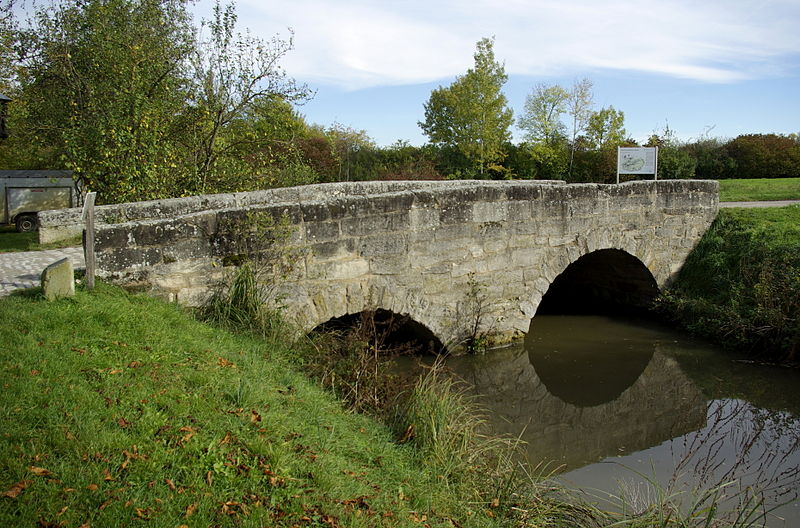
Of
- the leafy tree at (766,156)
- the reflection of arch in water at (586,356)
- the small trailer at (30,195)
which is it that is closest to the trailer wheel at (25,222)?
the small trailer at (30,195)

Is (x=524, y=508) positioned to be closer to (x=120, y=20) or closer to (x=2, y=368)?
(x=2, y=368)

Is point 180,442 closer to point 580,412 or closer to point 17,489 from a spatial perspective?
point 17,489

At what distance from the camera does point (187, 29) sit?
13.9m

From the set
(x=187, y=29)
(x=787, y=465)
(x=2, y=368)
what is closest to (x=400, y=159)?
(x=187, y=29)

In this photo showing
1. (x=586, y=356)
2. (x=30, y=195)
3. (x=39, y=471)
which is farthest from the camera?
(x=30, y=195)

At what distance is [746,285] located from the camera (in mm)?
10672

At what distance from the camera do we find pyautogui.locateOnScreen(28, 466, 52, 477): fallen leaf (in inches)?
120

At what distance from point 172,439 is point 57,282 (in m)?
2.33

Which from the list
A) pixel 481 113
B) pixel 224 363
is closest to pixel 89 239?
pixel 224 363

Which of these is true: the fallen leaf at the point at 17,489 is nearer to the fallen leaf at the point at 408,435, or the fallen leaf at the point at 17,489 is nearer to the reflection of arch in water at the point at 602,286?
the fallen leaf at the point at 408,435

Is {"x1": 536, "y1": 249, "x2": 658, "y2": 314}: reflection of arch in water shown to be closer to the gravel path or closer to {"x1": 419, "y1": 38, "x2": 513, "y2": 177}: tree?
the gravel path

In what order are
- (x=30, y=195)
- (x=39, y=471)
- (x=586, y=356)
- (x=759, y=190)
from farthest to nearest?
(x=759, y=190) → (x=30, y=195) → (x=586, y=356) → (x=39, y=471)

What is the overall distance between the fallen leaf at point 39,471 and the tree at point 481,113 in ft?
82.9

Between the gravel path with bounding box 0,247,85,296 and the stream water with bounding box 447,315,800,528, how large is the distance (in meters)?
4.83
